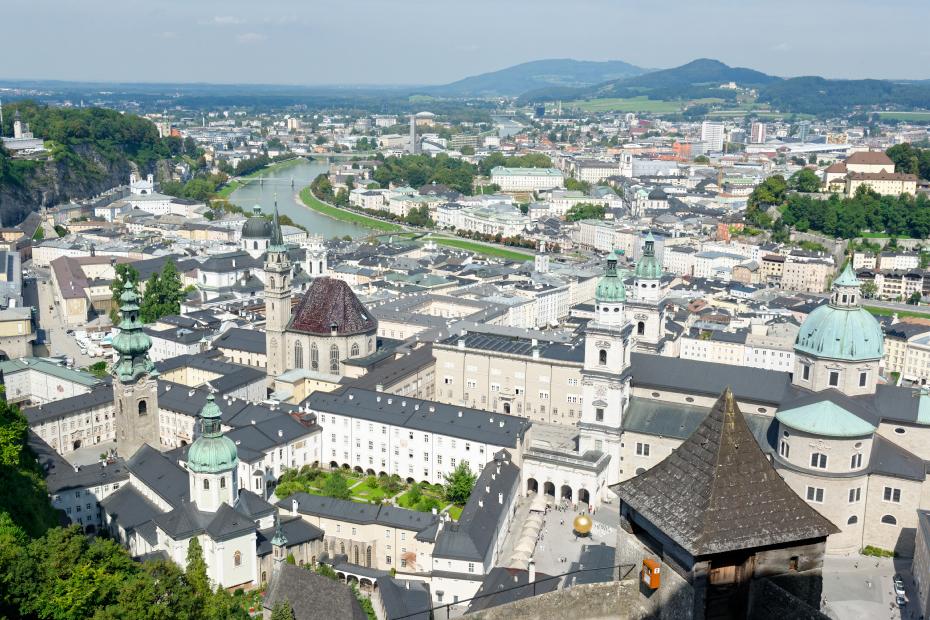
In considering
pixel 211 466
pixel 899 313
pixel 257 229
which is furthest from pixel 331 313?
pixel 899 313

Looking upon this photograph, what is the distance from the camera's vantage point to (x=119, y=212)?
327 ft

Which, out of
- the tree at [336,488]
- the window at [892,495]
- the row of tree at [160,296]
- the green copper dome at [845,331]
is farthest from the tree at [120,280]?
the window at [892,495]

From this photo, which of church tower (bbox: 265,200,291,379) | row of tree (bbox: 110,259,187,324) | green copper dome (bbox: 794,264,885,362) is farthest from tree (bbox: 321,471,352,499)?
row of tree (bbox: 110,259,187,324)

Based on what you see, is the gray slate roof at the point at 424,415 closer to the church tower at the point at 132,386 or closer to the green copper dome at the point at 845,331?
the church tower at the point at 132,386

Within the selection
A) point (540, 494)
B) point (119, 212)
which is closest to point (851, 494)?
point (540, 494)

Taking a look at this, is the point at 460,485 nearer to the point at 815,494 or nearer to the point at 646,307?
the point at 646,307

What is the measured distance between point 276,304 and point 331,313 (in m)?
3.12

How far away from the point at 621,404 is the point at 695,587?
27898 millimetres

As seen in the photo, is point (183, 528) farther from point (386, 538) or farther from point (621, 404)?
point (621, 404)

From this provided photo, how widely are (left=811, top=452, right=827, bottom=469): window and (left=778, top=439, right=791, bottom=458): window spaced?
83 centimetres

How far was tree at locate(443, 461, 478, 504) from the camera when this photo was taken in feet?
115

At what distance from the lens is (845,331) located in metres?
31.9

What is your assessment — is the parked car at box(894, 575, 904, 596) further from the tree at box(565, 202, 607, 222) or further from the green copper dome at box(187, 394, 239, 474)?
the tree at box(565, 202, 607, 222)

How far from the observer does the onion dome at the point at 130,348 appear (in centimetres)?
3381
